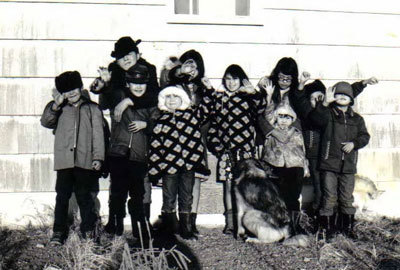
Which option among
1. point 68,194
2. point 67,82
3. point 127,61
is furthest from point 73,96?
point 68,194

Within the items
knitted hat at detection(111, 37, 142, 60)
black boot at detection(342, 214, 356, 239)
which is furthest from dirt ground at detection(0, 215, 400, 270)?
knitted hat at detection(111, 37, 142, 60)

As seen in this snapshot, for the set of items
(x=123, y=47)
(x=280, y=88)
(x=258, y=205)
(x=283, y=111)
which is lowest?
(x=258, y=205)

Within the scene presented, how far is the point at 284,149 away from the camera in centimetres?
608

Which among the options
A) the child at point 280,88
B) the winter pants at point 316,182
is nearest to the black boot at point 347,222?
the winter pants at point 316,182

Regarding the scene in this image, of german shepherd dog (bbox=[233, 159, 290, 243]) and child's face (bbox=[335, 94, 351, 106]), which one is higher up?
child's face (bbox=[335, 94, 351, 106])

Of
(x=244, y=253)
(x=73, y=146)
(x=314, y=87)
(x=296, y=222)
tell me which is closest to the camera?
(x=244, y=253)

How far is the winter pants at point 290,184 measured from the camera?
6125mm

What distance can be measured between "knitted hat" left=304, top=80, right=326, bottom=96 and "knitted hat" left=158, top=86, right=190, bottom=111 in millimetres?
1512

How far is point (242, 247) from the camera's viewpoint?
563cm

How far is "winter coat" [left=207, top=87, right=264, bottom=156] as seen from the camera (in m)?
6.02

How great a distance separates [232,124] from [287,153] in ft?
2.17

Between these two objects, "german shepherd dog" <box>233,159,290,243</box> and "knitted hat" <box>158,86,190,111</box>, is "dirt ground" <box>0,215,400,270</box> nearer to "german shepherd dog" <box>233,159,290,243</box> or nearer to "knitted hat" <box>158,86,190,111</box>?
"german shepherd dog" <box>233,159,290,243</box>

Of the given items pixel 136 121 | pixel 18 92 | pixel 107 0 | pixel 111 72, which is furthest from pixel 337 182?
pixel 18 92

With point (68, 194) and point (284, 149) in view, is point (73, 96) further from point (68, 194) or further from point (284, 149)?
point (284, 149)
